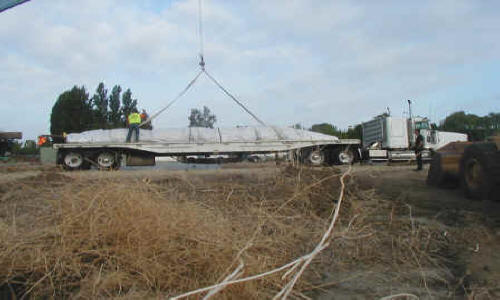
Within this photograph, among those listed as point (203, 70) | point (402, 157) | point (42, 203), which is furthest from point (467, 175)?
point (402, 157)

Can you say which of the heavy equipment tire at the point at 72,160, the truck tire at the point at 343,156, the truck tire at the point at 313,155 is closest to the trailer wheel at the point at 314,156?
the truck tire at the point at 313,155

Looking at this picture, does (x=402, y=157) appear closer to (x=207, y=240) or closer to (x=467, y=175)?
(x=467, y=175)

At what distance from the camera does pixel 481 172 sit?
4.96 metres

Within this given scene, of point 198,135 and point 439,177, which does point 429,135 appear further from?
point 439,177

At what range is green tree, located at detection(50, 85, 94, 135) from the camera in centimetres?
4369

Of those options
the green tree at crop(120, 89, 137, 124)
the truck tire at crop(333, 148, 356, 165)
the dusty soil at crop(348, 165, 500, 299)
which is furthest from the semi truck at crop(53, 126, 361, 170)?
the green tree at crop(120, 89, 137, 124)

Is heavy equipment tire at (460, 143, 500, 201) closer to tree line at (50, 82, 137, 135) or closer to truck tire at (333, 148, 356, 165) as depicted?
truck tire at (333, 148, 356, 165)

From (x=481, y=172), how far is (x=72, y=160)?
12.2 metres

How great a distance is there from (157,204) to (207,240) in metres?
0.47

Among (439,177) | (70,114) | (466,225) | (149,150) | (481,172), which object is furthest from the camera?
(70,114)

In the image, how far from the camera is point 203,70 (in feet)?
37.6

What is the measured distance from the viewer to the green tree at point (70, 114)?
43688 millimetres

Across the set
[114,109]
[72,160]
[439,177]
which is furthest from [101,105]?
[439,177]

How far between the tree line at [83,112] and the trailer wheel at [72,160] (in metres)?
33.4
